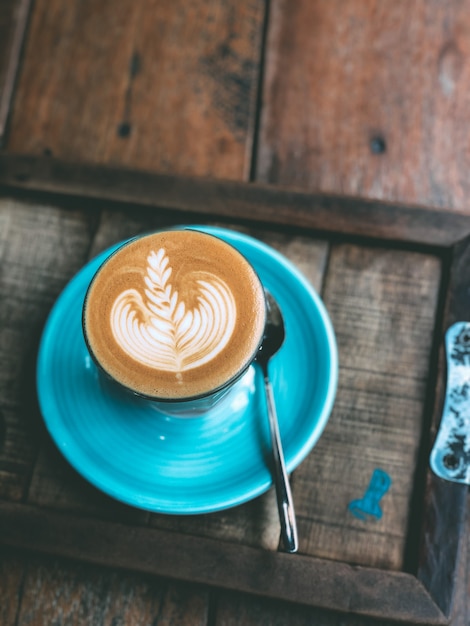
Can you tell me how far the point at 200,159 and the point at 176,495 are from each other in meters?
0.57

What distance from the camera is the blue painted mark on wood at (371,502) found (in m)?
0.80

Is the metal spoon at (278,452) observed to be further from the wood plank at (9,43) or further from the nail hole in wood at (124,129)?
the wood plank at (9,43)

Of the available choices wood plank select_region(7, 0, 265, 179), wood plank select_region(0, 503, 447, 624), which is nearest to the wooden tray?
wood plank select_region(0, 503, 447, 624)

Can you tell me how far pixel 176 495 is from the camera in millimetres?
726

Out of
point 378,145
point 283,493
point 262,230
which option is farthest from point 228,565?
point 378,145

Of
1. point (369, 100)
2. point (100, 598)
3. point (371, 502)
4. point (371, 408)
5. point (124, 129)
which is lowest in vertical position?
point (100, 598)

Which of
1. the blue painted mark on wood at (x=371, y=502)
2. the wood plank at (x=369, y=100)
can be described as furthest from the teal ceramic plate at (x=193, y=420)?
the wood plank at (x=369, y=100)

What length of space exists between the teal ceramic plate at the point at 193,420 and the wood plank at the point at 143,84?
29 centimetres

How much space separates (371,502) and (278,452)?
17 centimetres

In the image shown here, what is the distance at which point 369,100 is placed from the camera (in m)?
1.03

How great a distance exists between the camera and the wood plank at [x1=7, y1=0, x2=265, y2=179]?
3.32ft

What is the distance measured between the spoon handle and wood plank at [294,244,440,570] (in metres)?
0.05

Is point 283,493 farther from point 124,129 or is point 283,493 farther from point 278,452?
point 124,129

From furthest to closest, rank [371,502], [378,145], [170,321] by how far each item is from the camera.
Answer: [378,145], [371,502], [170,321]
